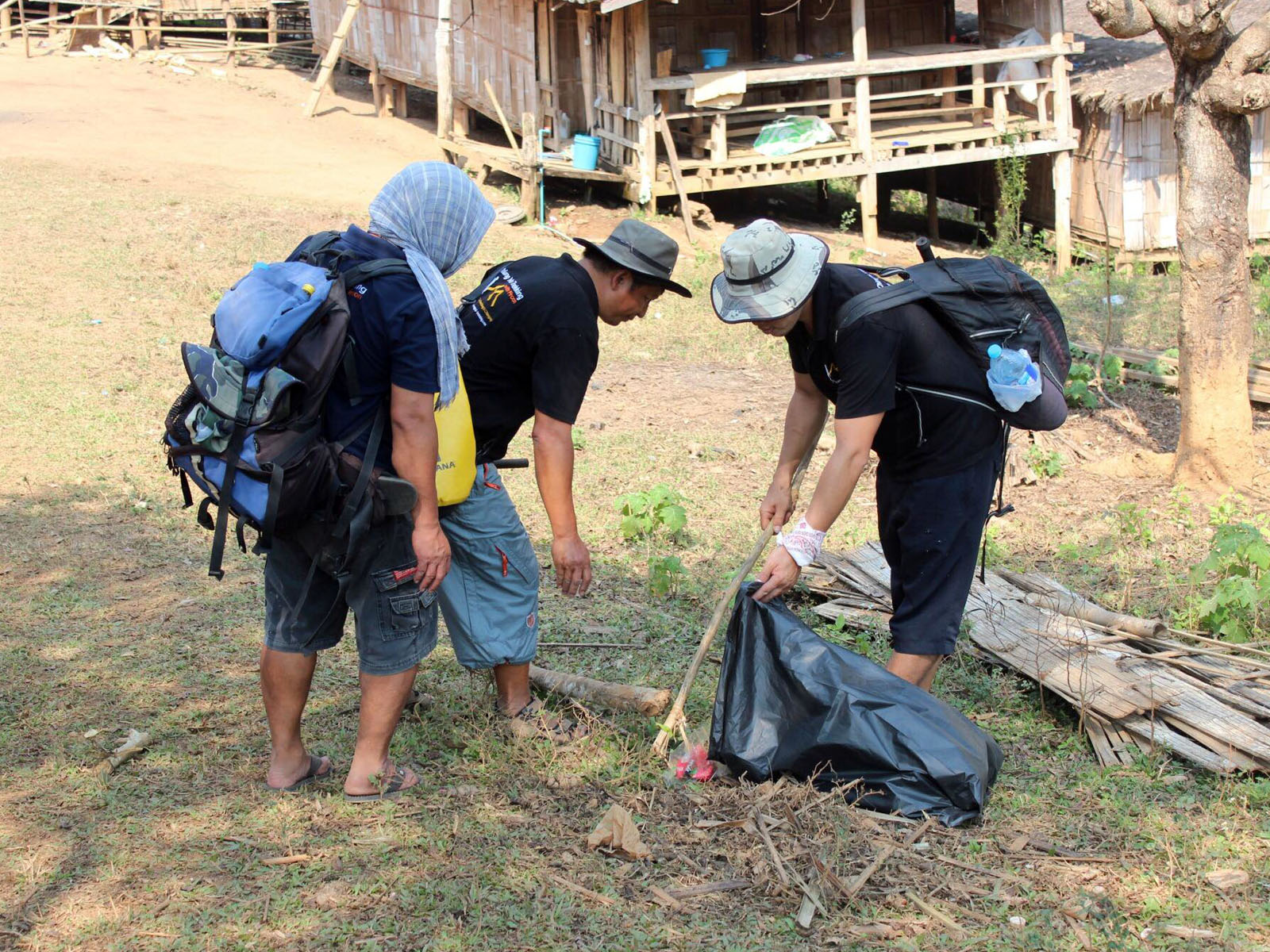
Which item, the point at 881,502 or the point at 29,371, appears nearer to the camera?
the point at 881,502

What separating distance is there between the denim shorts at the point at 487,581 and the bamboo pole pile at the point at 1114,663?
72.6 inches

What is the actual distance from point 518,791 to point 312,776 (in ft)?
2.10

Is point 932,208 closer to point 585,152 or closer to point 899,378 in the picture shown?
point 585,152

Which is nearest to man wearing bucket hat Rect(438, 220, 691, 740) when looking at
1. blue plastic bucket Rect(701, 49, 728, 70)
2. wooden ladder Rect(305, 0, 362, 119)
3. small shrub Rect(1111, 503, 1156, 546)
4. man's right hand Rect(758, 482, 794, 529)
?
man's right hand Rect(758, 482, 794, 529)

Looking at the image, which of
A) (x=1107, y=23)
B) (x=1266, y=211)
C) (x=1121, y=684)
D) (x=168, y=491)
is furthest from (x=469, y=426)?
(x=1266, y=211)

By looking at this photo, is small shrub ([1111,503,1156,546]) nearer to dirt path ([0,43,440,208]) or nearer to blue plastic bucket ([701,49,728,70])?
blue plastic bucket ([701,49,728,70])

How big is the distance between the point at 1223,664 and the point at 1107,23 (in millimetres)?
4632

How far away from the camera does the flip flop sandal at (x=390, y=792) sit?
3.40 metres

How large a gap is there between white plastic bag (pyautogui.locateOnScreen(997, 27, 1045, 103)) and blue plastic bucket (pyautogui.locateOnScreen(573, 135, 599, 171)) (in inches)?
227

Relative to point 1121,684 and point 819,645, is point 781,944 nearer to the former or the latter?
point 819,645

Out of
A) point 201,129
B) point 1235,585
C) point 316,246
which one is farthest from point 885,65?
point 316,246

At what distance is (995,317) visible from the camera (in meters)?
3.65

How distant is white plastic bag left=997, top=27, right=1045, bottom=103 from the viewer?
607 inches

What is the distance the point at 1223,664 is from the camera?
442cm
